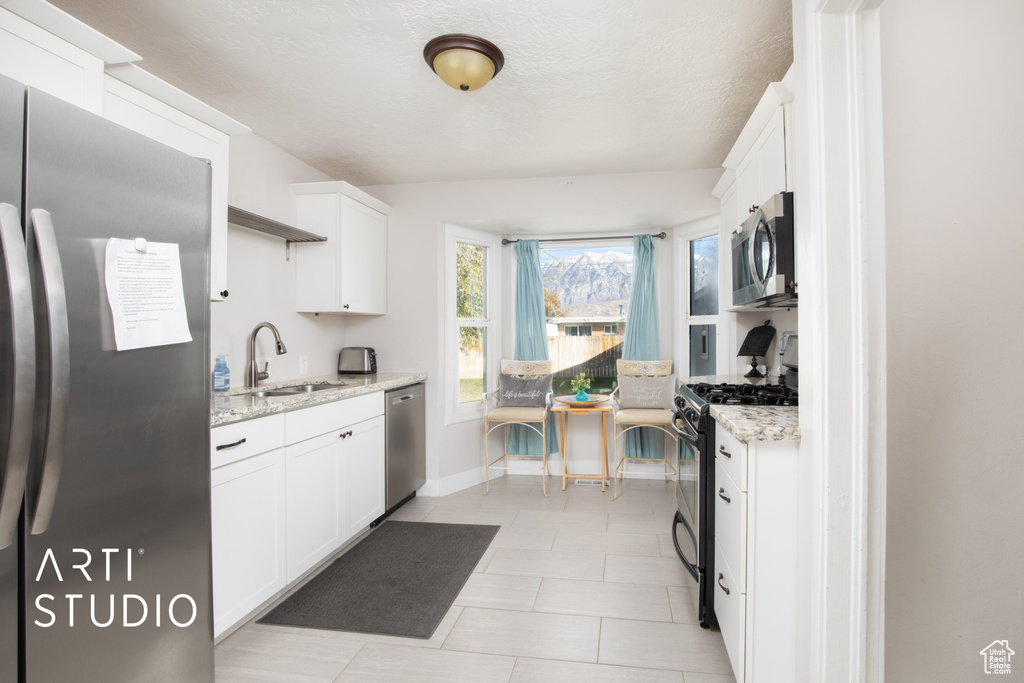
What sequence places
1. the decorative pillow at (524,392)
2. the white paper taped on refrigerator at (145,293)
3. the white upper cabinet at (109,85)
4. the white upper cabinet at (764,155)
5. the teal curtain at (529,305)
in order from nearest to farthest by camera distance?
the white paper taped on refrigerator at (145,293) < the white upper cabinet at (109,85) < the white upper cabinet at (764,155) < the decorative pillow at (524,392) < the teal curtain at (529,305)

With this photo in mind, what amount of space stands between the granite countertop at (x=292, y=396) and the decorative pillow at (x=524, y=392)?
732 mm

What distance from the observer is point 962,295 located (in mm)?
1282

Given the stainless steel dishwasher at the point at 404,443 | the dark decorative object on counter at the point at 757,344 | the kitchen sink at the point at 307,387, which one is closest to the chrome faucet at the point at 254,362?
the kitchen sink at the point at 307,387

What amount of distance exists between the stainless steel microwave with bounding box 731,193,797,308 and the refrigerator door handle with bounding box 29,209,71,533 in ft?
6.97

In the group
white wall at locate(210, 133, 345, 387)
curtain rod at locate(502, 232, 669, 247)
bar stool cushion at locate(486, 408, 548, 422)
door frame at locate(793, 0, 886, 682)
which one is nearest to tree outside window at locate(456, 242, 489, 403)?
curtain rod at locate(502, 232, 669, 247)

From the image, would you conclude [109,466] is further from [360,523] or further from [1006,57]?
[1006,57]

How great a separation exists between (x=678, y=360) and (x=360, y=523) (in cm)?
279

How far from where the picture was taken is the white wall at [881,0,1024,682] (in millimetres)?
1271

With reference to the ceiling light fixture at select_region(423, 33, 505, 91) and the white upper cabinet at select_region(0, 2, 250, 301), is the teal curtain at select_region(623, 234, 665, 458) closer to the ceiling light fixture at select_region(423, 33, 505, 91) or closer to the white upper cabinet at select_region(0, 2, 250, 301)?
the ceiling light fixture at select_region(423, 33, 505, 91)

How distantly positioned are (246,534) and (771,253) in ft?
7.79

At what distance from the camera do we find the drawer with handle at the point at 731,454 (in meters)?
1.61

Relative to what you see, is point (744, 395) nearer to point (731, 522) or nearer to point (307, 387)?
point (731, 522)

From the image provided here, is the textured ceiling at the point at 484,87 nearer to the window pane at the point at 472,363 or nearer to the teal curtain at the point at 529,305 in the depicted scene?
the teal curtain at the point at 529,305

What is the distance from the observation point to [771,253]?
1990 millimetres
